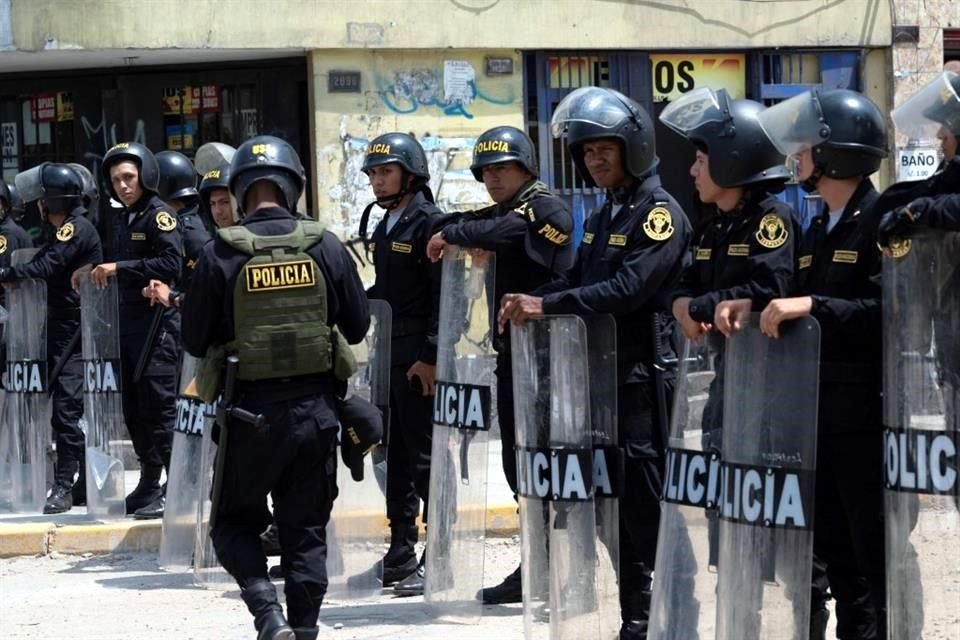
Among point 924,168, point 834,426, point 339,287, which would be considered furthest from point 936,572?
point 924,168

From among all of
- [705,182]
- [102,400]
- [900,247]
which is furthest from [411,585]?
[900,247]

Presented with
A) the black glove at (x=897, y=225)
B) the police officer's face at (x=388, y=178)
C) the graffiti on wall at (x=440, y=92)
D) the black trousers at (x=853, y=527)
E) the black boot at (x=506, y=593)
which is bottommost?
the black boot at (x=506, y=593)

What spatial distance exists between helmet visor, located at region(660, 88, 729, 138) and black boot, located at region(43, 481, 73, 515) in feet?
16.8

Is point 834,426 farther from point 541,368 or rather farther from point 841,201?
point 541,368

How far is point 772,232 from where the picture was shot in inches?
210

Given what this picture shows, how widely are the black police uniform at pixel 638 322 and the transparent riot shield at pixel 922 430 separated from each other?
44.7 inches

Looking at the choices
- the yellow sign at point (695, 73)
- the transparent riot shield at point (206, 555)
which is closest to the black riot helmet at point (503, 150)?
the transparent riot shield at point (206, 555)

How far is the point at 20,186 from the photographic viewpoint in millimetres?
10242

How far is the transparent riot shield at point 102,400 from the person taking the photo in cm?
912

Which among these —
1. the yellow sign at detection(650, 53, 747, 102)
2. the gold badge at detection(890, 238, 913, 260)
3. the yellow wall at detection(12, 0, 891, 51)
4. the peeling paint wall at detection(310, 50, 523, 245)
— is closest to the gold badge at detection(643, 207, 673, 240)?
the gold badge at detection(890, 238, 913, 260)

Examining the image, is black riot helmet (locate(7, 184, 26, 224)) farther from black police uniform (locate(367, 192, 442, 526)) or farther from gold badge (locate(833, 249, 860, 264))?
gold badge (locate(833, 249, 860, 264))

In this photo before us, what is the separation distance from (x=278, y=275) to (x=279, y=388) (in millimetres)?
381

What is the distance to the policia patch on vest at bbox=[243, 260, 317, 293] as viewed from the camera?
571cm

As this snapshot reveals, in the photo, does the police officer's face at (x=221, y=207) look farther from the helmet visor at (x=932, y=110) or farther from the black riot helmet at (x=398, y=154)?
the helmet visor at (x=932, y=110)
